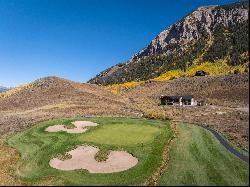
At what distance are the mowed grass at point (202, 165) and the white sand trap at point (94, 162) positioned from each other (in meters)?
4.12

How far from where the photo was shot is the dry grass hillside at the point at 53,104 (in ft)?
200

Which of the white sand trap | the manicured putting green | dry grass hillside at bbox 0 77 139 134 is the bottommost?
the white sand trap

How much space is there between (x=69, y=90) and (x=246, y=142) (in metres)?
64.0

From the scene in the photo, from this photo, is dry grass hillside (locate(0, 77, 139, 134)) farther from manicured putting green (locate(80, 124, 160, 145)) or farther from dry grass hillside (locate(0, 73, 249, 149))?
manicured putting green (locate(80, 124, 160, 145))

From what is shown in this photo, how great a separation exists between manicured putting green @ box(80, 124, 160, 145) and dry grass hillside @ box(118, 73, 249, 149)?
32.0 ft

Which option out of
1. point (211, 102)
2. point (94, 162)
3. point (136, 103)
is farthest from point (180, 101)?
point (94, 162)

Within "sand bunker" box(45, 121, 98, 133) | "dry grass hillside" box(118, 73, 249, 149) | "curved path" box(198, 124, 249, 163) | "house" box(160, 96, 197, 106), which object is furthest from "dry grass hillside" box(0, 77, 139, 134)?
"curved path" box(198, 124, 249, 163)

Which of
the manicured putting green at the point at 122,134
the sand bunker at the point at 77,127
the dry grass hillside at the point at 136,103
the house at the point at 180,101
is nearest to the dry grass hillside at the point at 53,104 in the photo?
the dry grass hillside at the point at 136,103

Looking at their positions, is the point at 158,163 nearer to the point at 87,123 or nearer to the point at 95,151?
the point at 95,151

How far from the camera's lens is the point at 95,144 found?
38.4 metres

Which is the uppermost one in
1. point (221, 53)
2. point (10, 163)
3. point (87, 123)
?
point (221, 53)

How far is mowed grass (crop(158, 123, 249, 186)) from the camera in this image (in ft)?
87.7

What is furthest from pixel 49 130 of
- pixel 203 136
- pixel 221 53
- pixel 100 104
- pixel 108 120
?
pixel 221 53

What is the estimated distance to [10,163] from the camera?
34844mm
